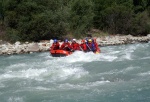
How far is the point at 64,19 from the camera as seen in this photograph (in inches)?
1309

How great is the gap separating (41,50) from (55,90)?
43.6ft

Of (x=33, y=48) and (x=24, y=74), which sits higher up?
(x=24, y=74)

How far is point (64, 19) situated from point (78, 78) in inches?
701

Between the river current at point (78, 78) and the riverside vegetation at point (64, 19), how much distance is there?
971 cm

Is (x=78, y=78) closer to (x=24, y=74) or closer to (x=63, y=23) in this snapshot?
(x=24, y=74)

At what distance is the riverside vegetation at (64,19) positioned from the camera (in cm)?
3219

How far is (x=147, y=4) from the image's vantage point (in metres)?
45.4

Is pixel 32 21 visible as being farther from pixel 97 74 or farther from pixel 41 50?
pixel 97 74

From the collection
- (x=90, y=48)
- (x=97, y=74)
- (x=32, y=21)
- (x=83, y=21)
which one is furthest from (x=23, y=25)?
(x=97, y=74)

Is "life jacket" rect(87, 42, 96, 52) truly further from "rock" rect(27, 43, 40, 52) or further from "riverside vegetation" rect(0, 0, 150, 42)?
"riverside vegetation" rect(0, 0, 150, 42)

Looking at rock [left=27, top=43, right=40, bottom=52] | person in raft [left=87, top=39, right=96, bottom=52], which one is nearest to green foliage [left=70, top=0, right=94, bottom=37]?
rock [left=27, top=43, right=40, bottom=52]

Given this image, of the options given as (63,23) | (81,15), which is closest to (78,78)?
(63,23)

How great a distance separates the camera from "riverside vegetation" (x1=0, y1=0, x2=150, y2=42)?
32188mm

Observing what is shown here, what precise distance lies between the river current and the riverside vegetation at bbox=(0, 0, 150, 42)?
971 centimetres
